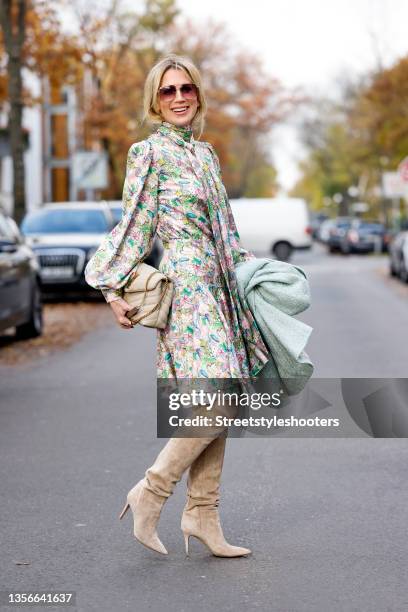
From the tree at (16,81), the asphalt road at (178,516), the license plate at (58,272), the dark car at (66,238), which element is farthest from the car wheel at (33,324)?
the tree at (16,81)

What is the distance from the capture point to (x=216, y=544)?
14.8 feet

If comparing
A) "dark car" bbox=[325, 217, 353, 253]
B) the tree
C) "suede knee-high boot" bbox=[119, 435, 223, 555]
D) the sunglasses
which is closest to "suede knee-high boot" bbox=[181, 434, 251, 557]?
"suede knee-high boot" bbox=[119, 435, 223, 555]

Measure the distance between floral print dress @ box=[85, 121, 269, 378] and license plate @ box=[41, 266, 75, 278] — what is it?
613 inches

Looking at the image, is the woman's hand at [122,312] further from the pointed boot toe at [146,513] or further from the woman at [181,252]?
the pointed boot toe at [146,513]

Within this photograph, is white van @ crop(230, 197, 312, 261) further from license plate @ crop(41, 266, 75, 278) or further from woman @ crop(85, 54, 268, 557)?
woman @ crop(85, 54, 268, 557)

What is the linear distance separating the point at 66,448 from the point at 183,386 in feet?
9.40

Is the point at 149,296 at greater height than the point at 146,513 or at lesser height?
greater

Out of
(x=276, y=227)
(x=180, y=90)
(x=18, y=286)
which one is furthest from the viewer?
(x=276, y=227)

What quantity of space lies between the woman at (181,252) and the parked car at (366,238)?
44.6m

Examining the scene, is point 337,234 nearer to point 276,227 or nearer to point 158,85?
point 276,227

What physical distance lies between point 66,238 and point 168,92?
16.2m

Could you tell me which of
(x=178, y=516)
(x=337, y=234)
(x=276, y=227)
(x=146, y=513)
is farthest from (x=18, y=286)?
(x=337, y=234)

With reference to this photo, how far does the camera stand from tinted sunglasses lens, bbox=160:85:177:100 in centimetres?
438

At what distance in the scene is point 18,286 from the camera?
1308 centimetres
